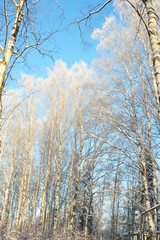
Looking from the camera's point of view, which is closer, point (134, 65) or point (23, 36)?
point (23, 36)

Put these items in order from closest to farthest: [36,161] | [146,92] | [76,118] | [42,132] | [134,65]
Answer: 1. [146,92]
2. [134,65]
3. [76,118]
4. [42,132]
5. [36,161]

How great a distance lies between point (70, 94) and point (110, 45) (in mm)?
3850

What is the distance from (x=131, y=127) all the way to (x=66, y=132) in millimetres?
4696

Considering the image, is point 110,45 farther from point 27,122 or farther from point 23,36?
point 27,122

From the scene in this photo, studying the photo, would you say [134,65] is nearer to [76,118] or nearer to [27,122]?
[76,118]

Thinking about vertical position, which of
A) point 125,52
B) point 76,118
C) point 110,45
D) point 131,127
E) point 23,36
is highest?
point 110,45

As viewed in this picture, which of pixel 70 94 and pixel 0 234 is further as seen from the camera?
pixel 70 94

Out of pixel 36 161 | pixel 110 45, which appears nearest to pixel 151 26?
pixel 110 45

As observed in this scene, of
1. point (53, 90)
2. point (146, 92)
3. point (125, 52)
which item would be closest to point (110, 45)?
point (125, 52)

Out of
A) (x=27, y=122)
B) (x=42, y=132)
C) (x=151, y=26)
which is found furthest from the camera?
(x=42, y=132)

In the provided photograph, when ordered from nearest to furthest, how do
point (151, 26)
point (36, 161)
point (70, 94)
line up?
point (151, 26)
point (70, 94)
point (36, 161)

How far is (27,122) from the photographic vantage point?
1049 centimetres

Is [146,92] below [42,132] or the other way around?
below

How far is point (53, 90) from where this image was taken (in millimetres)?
10266
